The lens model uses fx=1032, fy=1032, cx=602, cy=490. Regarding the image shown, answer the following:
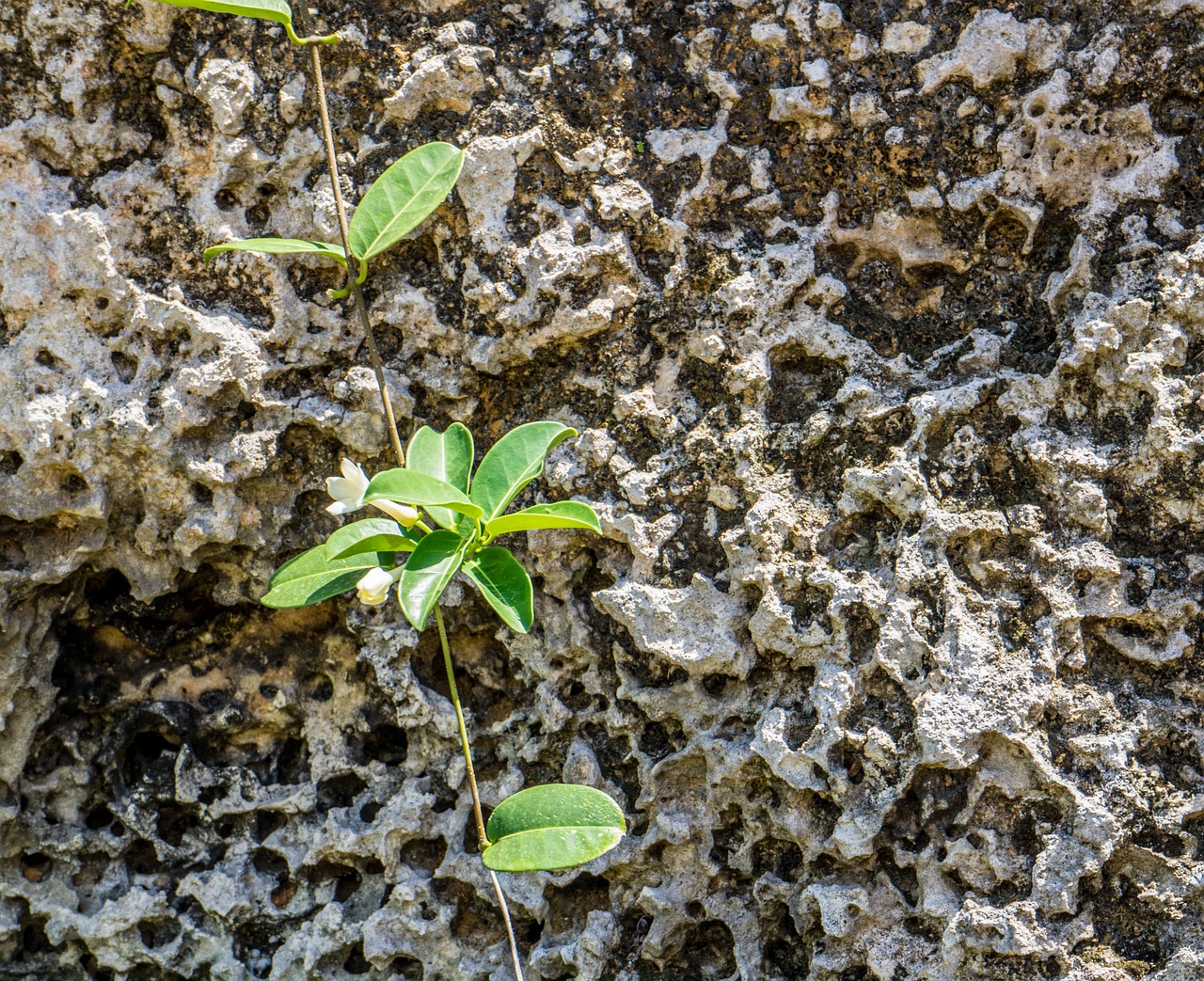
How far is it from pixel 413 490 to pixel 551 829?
1.42ft

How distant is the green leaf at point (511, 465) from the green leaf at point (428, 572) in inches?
2.3

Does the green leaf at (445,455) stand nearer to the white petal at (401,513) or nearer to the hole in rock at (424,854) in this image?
the white petal at (401,513)

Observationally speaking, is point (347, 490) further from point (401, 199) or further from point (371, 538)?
point (401, 199)

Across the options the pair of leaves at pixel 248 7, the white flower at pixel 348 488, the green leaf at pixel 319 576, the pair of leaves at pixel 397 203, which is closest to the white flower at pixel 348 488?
the white flower at pixel 348 488

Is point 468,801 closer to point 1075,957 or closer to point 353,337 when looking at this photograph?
point 353,337

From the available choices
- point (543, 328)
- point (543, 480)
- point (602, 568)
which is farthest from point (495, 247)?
point (602, 568)

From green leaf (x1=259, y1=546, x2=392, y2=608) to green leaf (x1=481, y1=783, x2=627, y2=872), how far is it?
13.4 inches

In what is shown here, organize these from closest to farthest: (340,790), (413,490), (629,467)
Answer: (413,490) → (629,467) → (340,790)

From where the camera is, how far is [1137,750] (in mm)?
1323

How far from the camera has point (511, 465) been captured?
127 centimetres

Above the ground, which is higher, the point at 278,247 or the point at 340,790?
the point at 278,247

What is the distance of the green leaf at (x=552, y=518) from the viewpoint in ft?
3.90

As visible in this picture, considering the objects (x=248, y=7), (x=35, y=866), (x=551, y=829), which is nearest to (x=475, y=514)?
(x=551, y=829)

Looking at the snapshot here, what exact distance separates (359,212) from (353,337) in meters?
0.28
